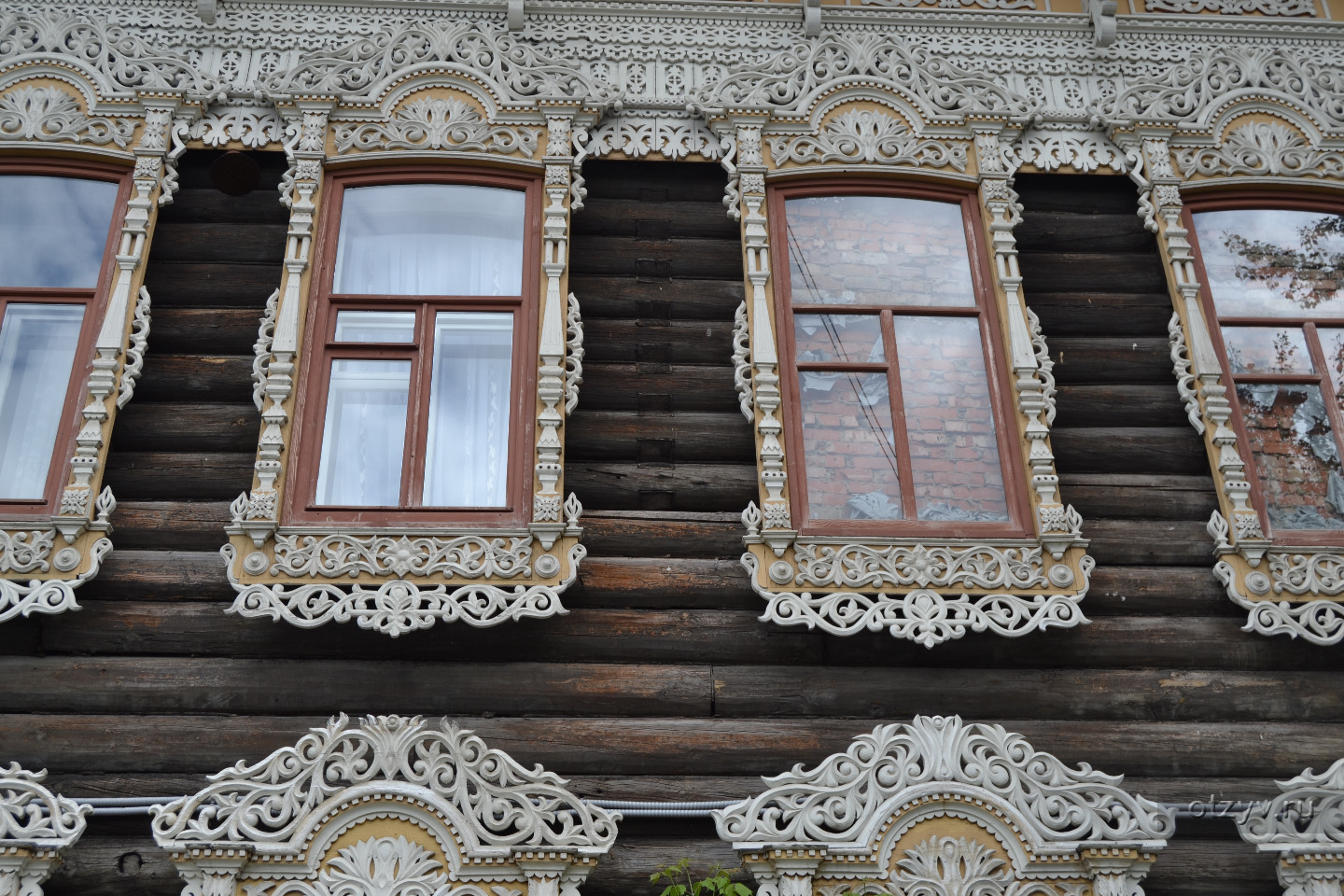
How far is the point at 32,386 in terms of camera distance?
5.36m

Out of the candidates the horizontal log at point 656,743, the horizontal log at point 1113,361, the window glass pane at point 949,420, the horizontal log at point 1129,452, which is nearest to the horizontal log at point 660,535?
the horizontal log at point 656,743

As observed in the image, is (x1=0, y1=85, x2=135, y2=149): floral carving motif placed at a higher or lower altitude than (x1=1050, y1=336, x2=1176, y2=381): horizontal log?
higher

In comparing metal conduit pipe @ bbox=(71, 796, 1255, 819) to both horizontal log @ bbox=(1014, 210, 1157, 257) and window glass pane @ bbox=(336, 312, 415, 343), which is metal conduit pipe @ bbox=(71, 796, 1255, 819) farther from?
horizontal log @ bbox=(1014, 210, 1157, 257)

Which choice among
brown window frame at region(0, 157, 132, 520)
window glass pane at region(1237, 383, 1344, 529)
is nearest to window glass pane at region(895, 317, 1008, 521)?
window glass pane at region(1237, 383, 1344, 529)

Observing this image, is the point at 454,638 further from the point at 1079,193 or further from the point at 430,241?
the point at 1079,193

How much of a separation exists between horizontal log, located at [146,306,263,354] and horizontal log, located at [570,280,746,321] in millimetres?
1610

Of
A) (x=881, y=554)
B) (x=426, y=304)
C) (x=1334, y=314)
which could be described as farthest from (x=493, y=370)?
(x=1334, y=314)

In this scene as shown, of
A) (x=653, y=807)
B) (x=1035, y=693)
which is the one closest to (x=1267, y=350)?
(x=1035, y=693)

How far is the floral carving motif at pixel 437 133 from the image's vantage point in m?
5.81

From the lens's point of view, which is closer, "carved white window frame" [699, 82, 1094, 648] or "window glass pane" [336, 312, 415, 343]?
"carved white window frame" [699, 82, 1094, 648]

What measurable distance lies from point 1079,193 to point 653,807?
3968 millimetres

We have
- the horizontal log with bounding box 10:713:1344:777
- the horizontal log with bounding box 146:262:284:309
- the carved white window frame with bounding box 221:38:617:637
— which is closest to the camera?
the horizontal log with bounding box 10:713:1344:777

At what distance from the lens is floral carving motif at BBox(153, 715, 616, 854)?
4.30m

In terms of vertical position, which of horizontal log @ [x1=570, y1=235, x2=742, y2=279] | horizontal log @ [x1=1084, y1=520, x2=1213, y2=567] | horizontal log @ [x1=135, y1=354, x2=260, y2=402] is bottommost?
horizontal log @ [x1=1084, y1=520, x2=1213, y2=567]
